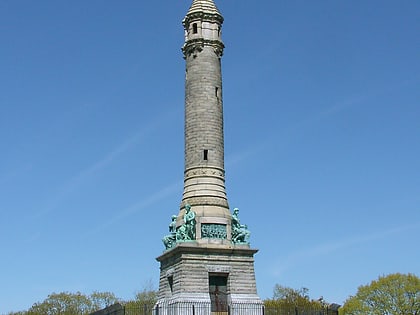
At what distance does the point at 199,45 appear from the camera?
4503cm

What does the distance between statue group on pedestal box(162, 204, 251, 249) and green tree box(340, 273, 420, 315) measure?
2614 cm

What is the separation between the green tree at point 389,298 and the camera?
6262 cm

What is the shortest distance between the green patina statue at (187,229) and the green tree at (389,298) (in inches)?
1124

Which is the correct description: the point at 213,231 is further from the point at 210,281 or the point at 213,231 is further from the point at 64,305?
the point at 64,305

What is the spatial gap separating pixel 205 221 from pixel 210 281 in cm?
352

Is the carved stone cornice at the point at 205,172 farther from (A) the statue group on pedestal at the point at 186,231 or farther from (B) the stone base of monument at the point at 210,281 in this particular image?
(B) the stone base of monument at the point at 210,281

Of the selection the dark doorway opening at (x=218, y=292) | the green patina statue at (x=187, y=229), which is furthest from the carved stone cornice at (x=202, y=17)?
the dark doorway opening at (x=218, y=292)

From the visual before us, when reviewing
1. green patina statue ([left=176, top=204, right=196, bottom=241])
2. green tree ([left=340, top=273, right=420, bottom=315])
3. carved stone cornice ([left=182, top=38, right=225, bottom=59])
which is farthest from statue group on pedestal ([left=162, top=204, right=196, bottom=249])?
green tree ([left=340, top=273, right=420, bottom=315])

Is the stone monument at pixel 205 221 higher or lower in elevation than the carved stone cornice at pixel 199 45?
lower

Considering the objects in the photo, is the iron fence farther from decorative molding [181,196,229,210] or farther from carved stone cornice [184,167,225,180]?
carved stone cornice [184,167,225,180]

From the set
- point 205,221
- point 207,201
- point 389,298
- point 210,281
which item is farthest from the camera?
point 389,298

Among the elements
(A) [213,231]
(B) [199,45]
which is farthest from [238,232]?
(B) [199,45]

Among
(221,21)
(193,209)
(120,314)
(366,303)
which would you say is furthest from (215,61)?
(366,303)

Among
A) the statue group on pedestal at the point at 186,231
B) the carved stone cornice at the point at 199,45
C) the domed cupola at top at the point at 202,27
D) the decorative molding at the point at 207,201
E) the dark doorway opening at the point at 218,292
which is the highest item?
the domed cupola at top at the point at 202,27
